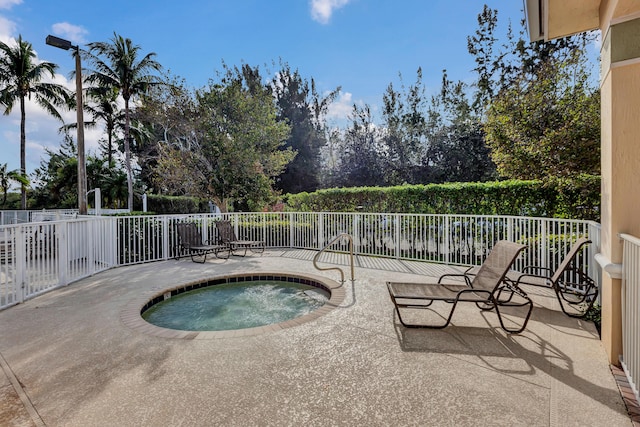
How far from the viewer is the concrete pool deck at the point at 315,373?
80.2 inches

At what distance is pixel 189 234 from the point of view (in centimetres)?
797

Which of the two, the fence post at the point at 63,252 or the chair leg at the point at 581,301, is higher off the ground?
the fence post at the point at 63,252

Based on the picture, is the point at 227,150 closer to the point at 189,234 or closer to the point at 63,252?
the point at 189,234

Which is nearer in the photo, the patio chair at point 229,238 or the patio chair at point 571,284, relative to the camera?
the patio chair at point 571,284

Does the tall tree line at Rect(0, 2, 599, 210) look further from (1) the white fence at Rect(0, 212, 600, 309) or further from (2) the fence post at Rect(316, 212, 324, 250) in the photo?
(2) the fence post at Rect(316, 212, 324, 250)

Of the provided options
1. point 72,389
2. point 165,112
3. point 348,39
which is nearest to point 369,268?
point 72,389

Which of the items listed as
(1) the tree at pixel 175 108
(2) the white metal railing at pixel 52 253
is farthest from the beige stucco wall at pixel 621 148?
(1) the tree at pixel 175 108

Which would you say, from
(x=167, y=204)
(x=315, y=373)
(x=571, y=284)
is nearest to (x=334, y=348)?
(x=315, y=373)

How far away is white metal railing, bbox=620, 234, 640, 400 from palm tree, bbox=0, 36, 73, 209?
23785 millimetres

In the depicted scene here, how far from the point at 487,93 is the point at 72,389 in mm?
16632

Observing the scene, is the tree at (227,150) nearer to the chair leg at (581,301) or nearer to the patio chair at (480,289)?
the patio chair at (480,289)

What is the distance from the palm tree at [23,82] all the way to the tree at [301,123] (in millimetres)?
12600

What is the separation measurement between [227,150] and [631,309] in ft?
38.3

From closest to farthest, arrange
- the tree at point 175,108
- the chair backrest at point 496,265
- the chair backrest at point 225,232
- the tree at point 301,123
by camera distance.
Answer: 1. the chair backrest at point 496,265
2. the chair backrest at point 225,232
3. the tree at point 175,108
4. the tree at point 301,123
